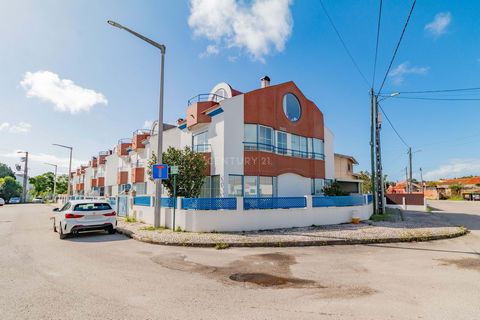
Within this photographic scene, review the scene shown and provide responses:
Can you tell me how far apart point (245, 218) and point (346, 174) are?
73.9ft

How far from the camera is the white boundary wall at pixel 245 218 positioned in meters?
12.0

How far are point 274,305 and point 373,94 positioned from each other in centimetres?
2045

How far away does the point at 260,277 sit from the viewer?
6133mm

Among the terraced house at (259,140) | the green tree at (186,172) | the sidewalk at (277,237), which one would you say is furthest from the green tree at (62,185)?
the sidewalk at (277,237)

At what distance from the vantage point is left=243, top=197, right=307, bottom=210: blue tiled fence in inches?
496

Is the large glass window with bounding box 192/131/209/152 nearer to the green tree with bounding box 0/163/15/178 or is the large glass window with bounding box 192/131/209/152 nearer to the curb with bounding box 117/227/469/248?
the curb with bounding box 117/227/469/248

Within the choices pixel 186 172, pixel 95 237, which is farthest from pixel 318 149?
pixel 95 237

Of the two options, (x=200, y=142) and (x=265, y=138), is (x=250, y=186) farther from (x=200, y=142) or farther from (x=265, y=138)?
(x=200, y=142)

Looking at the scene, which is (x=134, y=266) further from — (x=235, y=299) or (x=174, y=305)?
(x=235, y=299)

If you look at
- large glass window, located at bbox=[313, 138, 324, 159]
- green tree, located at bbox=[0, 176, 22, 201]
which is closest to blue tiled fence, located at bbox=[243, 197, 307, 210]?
large glass window, located at bbox=[313, 138, 324, 159]

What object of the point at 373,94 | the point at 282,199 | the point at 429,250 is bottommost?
the point at 429,250

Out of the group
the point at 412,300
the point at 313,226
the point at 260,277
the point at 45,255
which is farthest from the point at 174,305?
the point at 313,226

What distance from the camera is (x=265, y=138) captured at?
708 inches

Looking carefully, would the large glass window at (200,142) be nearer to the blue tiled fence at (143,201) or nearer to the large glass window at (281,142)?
the blue tiled fence at (143,201)
